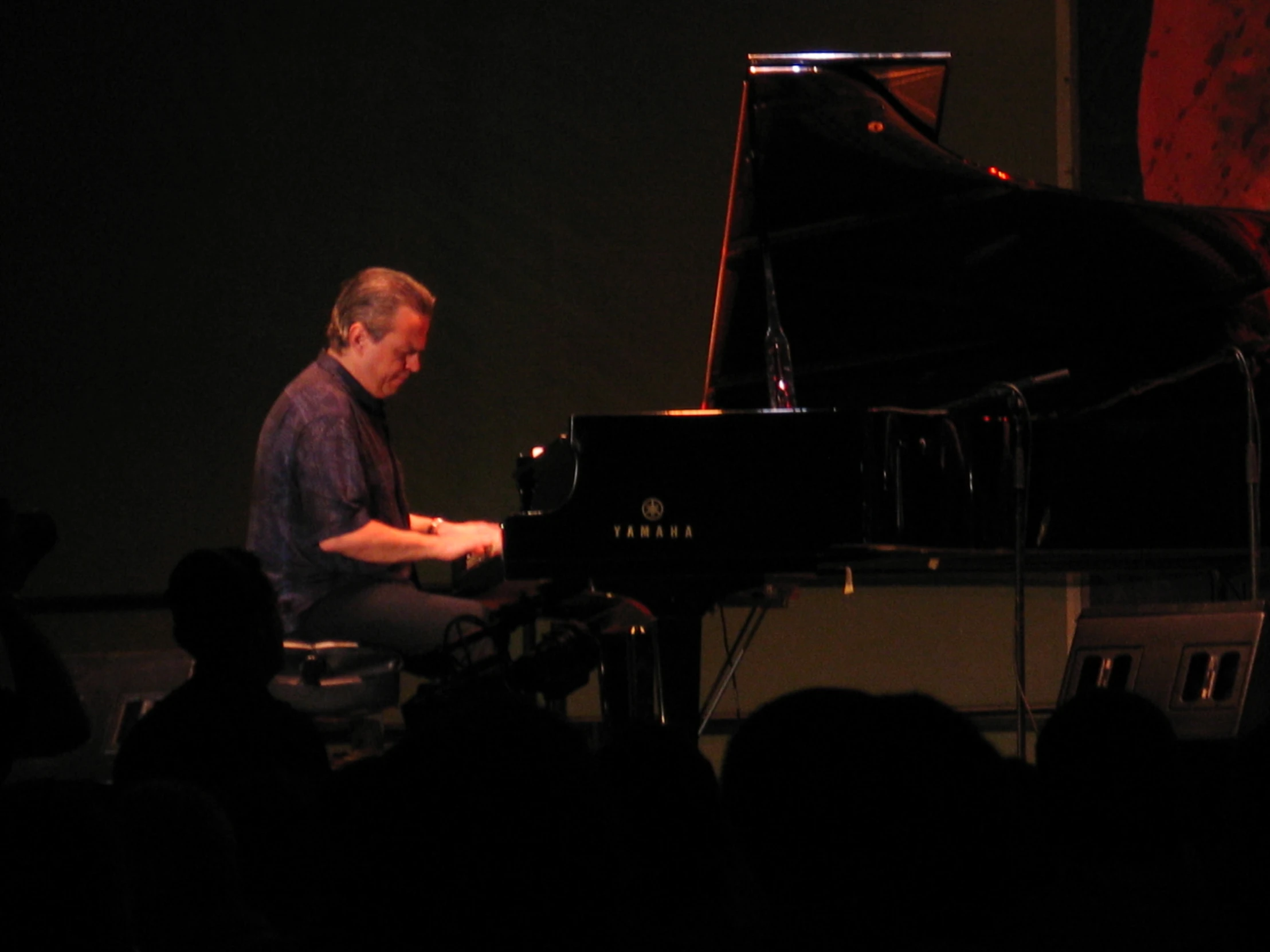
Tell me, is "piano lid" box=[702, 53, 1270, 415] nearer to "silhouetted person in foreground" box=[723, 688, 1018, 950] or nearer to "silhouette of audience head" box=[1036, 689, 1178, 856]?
"silhouette of audience head" box=[1036, 689, 1178, 856]

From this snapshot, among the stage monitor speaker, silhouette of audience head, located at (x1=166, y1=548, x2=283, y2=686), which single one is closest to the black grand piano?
the stage monitor speaker

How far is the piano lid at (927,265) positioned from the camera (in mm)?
2951

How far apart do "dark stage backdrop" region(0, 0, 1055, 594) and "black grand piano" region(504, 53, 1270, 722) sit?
5.17 feet

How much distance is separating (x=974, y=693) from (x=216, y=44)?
3.59 meters

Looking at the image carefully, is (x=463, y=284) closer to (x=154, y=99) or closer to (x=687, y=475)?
(x=154, y=99)

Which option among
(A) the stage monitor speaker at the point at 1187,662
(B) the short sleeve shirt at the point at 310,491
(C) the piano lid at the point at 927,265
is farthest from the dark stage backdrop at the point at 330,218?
(A) the stage monitor speaker at the point at 1187,662

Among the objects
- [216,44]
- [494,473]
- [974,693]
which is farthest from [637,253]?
[974,693]

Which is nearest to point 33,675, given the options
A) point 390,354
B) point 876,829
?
point 876,829

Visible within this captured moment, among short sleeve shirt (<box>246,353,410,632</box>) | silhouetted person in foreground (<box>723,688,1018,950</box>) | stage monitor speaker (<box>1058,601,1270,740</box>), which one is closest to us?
silhouetted person in foreground (<box>723,688,1018,950</box>)

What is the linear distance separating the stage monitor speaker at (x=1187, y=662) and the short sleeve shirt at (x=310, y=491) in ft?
5.68

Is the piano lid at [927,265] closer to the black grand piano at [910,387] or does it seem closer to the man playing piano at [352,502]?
the black grand piano at [910,387]

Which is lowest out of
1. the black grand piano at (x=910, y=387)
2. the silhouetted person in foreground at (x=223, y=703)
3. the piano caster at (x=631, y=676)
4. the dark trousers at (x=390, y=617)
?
the piano caster at (x=631, y=676)

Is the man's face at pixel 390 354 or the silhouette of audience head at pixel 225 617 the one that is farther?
the man's face at pixel 390 354

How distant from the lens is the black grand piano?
2.74 m
